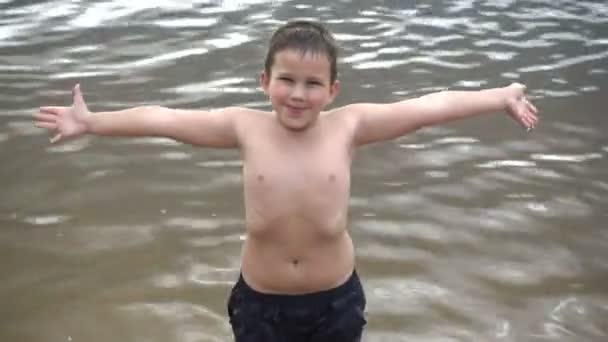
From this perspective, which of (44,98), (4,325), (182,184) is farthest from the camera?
(44,98)

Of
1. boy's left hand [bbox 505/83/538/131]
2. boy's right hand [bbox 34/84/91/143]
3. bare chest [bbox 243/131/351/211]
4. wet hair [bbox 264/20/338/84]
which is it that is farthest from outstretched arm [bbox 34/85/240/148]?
boy's left hand [bbox 505/83/538/131]

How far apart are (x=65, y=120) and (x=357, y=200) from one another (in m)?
2.24

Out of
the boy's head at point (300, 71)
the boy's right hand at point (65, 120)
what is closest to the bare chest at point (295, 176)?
the boy's head at point (300, 71)

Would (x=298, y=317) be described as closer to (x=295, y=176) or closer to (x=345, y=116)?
(x=295, y=176)

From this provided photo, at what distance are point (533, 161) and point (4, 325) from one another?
132 inches

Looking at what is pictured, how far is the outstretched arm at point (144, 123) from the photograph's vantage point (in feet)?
8.13

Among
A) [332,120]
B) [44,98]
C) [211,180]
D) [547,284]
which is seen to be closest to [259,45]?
[44,98]

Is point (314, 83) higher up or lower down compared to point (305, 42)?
lower down

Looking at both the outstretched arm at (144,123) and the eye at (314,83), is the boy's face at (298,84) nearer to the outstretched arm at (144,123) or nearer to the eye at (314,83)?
the eye at (314,83)

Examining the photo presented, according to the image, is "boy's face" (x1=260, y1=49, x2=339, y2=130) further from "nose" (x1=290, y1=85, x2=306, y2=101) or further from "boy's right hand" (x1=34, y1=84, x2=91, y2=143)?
"boy's right hand" (x1=34, y1=84, x2=91, y2=143)

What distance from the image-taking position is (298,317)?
248 cm

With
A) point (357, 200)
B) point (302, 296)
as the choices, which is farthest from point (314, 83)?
point (357, 200)

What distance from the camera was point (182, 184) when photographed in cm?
456

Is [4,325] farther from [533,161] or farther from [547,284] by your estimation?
[533,161]
